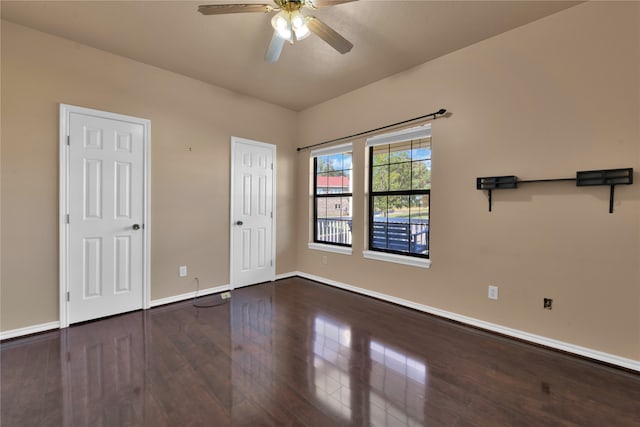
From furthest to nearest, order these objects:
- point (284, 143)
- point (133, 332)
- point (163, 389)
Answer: point (284, 143), point (133, 332), point (163, 389)

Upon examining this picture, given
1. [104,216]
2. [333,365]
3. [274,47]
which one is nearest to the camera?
[333,365]

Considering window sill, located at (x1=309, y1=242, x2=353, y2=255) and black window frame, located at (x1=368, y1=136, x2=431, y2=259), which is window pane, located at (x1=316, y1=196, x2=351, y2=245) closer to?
window sill, located at (x1=309, y1=242, x2=353, y2=255)

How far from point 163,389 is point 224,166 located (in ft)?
9.17

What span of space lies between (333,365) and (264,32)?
2.95m

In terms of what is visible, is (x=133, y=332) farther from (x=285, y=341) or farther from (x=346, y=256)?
(x=346, y=256)

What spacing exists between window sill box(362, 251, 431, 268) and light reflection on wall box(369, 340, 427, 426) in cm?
119

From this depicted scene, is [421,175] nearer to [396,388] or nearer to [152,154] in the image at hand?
[396,388]

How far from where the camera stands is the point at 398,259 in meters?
3.54

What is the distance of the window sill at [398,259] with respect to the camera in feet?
10.8

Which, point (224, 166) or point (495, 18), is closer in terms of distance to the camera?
point (495, 18)

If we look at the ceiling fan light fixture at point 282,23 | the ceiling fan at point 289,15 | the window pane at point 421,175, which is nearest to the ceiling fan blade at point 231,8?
the ceiling fan at point 289,15

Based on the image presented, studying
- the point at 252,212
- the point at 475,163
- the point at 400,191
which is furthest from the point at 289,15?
the point at 252,212

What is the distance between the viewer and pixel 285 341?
2586 mm

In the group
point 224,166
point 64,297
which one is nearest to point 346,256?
point 224,166
